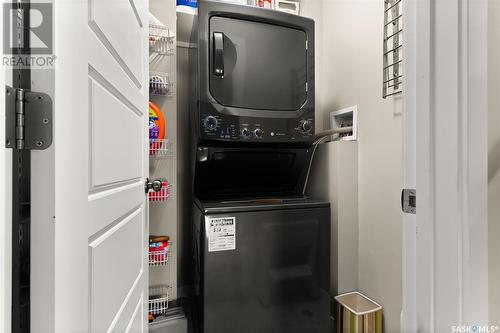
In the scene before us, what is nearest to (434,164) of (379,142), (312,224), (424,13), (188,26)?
(424,13)

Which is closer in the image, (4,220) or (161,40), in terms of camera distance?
(4,220)

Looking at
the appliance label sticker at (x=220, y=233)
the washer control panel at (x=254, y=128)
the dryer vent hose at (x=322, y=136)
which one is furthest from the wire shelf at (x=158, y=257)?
the dryer vent hose at (x=322, y=136)

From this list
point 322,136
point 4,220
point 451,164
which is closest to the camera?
point 4,220

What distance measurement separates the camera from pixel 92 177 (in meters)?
0.65

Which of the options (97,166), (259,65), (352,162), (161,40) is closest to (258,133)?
(259,65)

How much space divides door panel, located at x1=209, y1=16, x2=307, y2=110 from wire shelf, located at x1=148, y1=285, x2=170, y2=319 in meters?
1.14

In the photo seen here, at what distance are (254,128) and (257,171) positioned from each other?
31 centimetres

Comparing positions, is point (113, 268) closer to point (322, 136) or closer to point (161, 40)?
point (161, 40)

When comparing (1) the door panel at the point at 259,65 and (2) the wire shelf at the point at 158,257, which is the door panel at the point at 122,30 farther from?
(2) the wire shelf at the point at 158,257

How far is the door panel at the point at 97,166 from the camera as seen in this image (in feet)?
1.73

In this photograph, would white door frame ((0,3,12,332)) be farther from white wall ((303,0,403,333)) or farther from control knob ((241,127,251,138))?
white wall ((303,0,403,333))

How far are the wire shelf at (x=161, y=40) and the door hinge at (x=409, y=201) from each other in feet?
4.73

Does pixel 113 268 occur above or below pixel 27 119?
below

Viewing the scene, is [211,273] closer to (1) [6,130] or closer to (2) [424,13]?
(1) [6,130]
